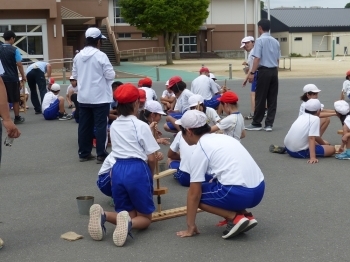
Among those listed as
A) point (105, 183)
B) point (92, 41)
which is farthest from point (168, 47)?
point (105, 183)

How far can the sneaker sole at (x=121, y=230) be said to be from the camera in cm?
509

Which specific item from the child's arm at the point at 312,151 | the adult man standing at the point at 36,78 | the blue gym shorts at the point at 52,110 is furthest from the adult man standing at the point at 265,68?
the adult man standing at the point at 36,78

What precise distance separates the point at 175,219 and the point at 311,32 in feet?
223

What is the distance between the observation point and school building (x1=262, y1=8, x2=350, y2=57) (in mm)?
70000

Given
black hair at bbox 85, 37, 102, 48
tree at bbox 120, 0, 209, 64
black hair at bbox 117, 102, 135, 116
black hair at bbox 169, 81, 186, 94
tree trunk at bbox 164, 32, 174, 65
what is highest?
tree at bbox 120, 0, 209, 64

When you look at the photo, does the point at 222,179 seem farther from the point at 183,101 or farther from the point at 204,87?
the point at 204,87

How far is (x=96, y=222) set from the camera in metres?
5.21

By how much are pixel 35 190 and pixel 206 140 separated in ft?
9.89

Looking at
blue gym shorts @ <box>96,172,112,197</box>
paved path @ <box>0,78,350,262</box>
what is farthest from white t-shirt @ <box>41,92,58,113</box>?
blue gym shorts @ <box>96,172,112,197</box>

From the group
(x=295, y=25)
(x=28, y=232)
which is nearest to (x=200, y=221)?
(x=28, y=232)

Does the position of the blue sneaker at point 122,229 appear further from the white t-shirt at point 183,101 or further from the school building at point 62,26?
the school building at point 62,26

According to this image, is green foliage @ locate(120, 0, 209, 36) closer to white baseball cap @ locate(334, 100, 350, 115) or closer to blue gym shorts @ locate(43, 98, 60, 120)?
blue gym shorts @ locate(43, 98, 60, 120)

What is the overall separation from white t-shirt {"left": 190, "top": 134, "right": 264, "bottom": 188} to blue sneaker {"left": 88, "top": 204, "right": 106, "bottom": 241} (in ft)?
2.77

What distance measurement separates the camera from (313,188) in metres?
7.22
